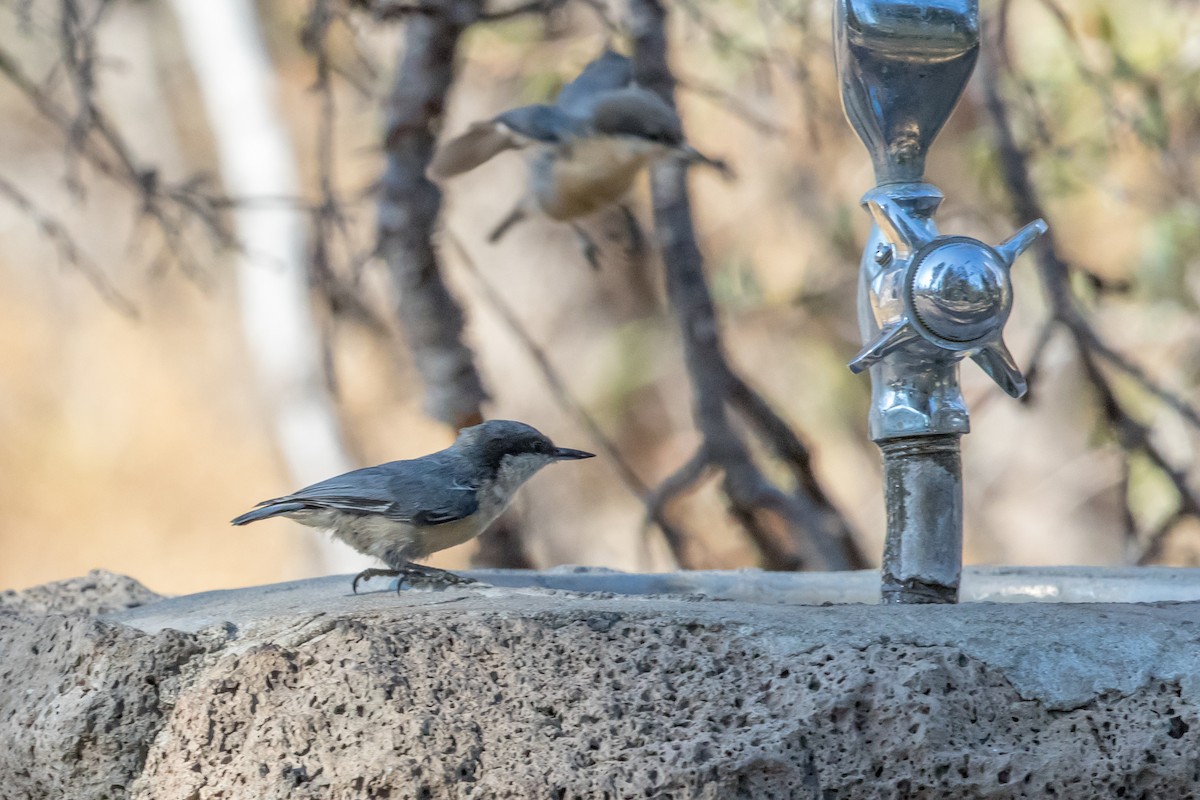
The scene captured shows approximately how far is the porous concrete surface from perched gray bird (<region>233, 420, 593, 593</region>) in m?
0.64

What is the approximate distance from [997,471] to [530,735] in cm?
791

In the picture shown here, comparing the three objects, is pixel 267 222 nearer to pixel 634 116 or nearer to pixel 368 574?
pixel 634 116

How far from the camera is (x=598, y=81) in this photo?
353 centimetres

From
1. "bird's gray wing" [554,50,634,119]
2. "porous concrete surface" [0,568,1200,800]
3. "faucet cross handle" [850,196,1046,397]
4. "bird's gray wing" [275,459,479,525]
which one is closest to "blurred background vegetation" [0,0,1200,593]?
"bird's gray wing" [554,50,634,119]

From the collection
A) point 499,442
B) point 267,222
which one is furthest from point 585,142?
point 267,222

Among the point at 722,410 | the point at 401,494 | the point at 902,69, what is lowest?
the point at 401,494

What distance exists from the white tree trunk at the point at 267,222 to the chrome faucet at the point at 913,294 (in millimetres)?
6532

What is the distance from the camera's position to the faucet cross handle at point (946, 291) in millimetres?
1591

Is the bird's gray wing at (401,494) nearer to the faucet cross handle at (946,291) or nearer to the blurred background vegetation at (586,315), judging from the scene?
the faucet cross handle at (946,291)

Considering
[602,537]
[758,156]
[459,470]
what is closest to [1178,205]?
[758,156]

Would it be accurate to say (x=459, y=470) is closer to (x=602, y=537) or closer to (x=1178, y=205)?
(x=1178, y=205)

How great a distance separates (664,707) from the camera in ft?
4.17

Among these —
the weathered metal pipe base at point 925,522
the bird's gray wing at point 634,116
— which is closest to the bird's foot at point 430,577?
the weathered metal pipe base at point 925,522

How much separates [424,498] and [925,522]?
771mm
